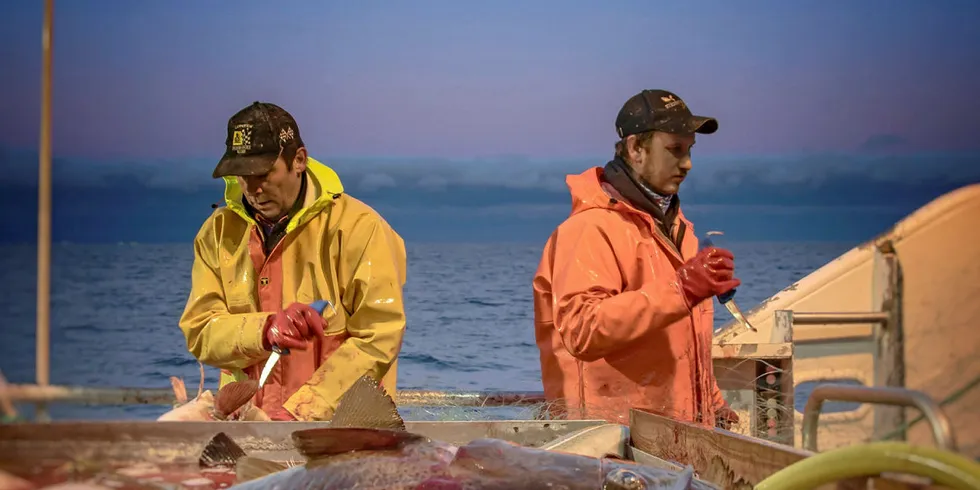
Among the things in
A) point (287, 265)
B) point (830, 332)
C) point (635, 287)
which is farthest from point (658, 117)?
point (830, 332)

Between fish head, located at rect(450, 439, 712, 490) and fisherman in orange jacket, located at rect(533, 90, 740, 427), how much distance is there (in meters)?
1.27

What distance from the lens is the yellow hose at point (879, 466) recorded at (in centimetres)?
103

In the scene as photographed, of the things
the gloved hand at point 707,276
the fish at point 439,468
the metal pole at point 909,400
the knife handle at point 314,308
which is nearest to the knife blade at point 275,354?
the knife handle at point 314,308

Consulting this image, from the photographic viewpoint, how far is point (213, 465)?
6.09 feet

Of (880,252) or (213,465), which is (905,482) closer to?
(213,465)

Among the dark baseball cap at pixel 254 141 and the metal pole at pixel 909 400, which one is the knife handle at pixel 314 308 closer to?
the dark baseball cap at pixel 254 141

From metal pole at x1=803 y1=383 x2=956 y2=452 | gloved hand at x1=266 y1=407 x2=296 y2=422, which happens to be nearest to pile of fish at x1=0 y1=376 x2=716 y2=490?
metal pole at x1=803 y1=383 x2=956 y2=452

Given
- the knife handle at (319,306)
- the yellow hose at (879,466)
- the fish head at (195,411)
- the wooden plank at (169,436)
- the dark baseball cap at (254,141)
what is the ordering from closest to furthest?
the yellow hose at (879,466) < the wooden plank at (169,436) < the fish head at (195,411) < the knife handle at (319,306) < the dark baseball cap at (254,141)

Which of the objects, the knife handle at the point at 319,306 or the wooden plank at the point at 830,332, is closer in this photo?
the knife handle at the point at 319,306

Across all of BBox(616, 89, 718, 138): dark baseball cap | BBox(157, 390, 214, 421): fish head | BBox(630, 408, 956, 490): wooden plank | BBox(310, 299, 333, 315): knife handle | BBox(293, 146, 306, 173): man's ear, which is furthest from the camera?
BBox(616, 89, 718, 138): dark baseball cap

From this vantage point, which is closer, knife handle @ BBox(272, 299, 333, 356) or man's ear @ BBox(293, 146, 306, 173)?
knife handle @ BBox(272, 299, 333, 356)

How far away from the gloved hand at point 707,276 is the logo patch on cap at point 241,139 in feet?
4.31

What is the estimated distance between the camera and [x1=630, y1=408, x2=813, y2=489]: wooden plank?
154cm

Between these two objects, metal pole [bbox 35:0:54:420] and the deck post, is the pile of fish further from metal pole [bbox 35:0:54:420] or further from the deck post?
the deck post
